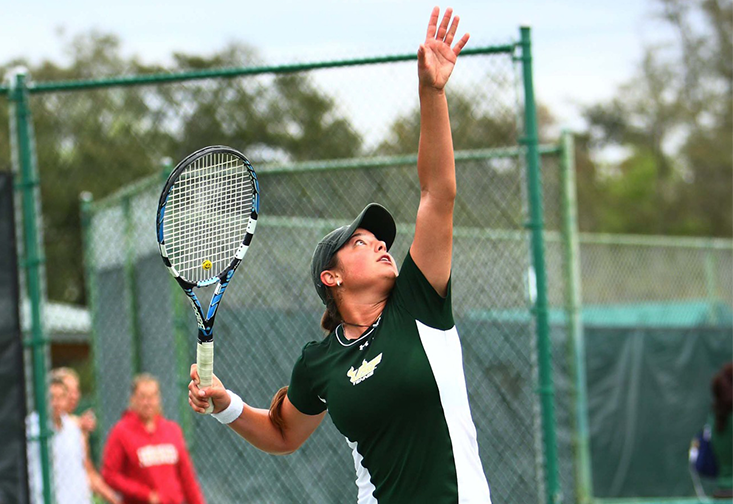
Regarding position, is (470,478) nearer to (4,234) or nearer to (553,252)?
(4,234)

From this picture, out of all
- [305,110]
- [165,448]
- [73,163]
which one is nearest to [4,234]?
[165,448]

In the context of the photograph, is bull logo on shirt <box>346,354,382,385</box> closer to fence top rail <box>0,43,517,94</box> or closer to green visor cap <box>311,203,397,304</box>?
green visor cap <box>311,203,397,304</box>

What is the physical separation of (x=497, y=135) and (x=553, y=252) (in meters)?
3.25

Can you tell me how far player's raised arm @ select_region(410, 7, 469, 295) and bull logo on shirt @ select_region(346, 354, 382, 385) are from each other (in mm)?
290

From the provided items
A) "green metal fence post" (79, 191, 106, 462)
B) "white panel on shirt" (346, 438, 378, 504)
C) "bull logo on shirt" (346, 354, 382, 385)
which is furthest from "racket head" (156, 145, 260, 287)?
"green metal fence post" (79, 191, 106, 462)

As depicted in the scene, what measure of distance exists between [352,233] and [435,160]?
1.55ft

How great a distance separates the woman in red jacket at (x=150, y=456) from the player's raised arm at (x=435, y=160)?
150 inches

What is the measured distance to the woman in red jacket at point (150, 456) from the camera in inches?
253

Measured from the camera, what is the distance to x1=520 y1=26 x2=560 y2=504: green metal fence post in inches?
190

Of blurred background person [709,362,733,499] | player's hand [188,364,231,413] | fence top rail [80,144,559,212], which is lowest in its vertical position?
blurred background person [709,362,733,499]

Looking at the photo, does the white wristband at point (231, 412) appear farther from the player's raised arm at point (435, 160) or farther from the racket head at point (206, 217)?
the player's raised arm at point (435, 160)

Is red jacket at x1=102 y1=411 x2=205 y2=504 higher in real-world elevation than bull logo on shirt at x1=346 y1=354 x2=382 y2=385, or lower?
lower

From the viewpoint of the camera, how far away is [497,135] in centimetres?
605

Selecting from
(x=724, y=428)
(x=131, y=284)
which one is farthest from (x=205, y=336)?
(x=724, y=428)
